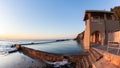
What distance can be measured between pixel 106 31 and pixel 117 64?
44.7 feet

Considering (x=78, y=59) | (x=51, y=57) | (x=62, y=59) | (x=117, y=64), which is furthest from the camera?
(x=51, y=57)

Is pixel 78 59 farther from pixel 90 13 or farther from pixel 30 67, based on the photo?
pixel 90 13

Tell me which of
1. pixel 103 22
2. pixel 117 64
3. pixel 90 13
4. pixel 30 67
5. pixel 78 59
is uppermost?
pixel 90 13

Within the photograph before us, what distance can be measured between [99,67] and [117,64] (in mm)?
1313

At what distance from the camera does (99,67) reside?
706 centimetres

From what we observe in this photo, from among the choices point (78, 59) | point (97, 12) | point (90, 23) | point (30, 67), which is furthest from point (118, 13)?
point (30, 67)

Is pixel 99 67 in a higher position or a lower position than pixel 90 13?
lower

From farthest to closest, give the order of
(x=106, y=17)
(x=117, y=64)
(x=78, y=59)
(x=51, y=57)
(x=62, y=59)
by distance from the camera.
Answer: (x=106, y=17) → (x=51, y=57) → (x=62, y=59) → (x=78, y=59) → (x=117, y=64)

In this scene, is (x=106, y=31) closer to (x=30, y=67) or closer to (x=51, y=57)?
(x=51, y=57)

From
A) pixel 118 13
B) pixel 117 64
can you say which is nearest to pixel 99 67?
pixel 117 64

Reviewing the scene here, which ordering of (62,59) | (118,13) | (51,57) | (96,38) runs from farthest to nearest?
(118,13), (96,38), (51,57), (62,59)

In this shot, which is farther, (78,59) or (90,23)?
(90,23)

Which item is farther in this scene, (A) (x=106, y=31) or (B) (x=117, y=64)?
(A) (x=106, y=31)

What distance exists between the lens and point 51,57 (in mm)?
18062
